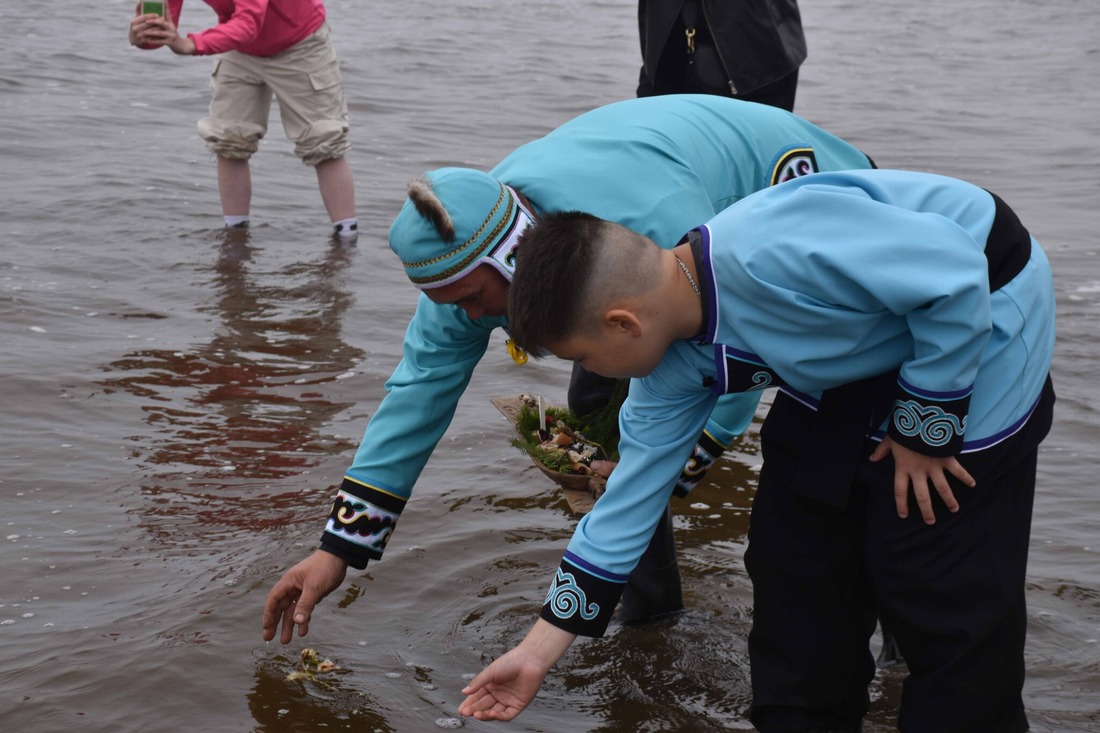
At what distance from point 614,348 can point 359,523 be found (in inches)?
35.0

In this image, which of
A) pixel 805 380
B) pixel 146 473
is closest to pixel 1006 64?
pixel 146 473

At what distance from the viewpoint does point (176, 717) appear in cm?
285

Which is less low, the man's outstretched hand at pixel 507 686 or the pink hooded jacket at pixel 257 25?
the pink hooded jacket at pixel 257 25

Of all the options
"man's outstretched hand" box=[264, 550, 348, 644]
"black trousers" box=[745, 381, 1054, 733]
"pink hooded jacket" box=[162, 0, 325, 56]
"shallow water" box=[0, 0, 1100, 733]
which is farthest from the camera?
"pink hooded jacket" box=[162, 0, 325, 56]

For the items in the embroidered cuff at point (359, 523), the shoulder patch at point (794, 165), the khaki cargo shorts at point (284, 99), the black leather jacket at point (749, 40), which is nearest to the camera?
the embroidered cuff at point (359, 523)

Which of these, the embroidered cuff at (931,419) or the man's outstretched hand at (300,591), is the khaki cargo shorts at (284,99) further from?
the embroidered cuff at (931,419)

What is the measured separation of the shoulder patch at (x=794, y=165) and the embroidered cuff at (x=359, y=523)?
3.64ft

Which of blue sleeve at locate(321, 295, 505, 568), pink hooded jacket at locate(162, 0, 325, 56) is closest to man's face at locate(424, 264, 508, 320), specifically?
blue sleeve at locate(321, 295, 505, 568)

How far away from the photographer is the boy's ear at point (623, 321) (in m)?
2.13

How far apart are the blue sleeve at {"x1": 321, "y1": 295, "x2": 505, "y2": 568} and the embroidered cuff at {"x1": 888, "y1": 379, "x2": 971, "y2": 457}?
94 centimetres

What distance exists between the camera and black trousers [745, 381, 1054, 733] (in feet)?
7.34

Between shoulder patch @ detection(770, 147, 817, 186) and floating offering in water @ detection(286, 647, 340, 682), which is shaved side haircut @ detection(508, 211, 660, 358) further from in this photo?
floating offering in water @ detection(286, 647, 340, 682)

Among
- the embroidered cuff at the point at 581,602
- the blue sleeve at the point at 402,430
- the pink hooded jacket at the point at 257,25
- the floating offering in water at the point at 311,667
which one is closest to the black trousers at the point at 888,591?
the embroidered cuff at the point at 581,602

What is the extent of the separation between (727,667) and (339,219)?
4.15 m
